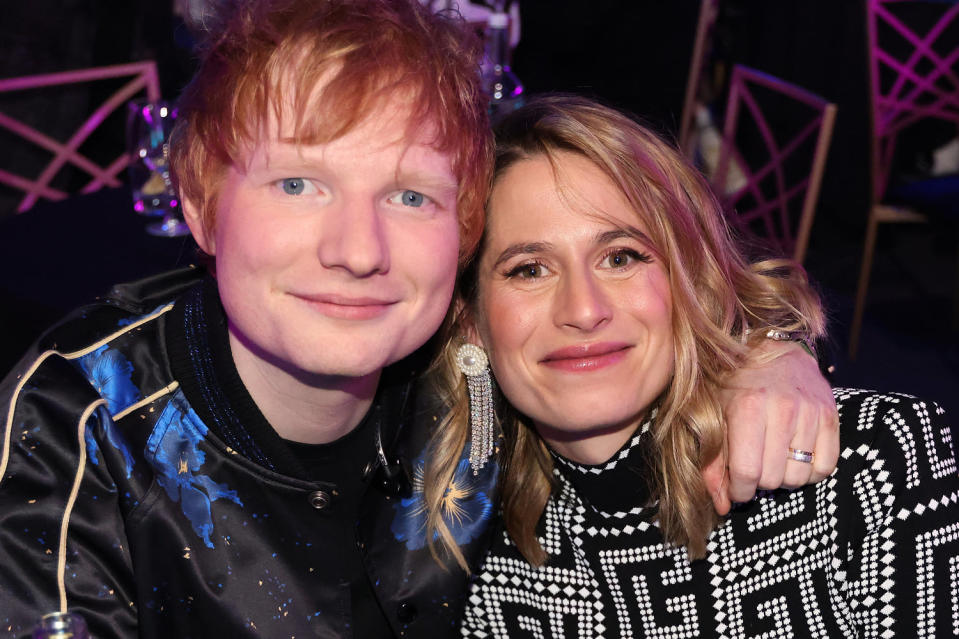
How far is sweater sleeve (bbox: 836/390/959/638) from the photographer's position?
1.59 m

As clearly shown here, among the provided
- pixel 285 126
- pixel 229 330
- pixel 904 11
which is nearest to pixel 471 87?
pixel 285 126

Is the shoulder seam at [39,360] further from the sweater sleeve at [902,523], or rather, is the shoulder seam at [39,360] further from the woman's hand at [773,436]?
the sweater sleeve at [902,523]

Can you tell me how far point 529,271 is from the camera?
5.57ft

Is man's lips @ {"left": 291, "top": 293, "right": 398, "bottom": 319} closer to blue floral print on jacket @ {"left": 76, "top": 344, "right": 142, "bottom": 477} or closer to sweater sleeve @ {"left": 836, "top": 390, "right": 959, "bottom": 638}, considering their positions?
blue floral print on jacket @ {"left": 76, "top": 344, "right": 142, "bottom": 477}

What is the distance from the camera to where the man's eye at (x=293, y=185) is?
142 centimetres

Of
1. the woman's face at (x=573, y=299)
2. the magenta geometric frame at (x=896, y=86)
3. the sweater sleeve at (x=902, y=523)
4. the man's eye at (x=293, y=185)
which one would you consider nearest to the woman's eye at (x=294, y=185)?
the man's eye at (x=293, y=185)

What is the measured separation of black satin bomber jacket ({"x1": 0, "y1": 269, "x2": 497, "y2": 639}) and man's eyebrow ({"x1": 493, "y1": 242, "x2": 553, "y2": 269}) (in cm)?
34

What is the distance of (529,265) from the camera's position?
5.54 feet

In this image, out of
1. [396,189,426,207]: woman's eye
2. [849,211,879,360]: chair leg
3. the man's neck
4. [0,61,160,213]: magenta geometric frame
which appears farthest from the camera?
[849,211,879,360]: chair leg

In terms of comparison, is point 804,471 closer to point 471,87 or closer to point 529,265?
point 529,265

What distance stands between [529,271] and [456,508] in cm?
43

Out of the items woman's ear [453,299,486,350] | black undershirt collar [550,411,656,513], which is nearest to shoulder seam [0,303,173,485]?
woman's ear [453,299,486,350]

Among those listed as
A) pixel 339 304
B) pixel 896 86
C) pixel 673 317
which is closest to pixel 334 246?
pixel 339 304

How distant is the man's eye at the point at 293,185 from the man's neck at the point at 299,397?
0.29 metres
